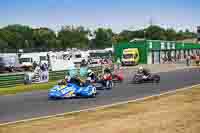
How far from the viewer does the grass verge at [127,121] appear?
9.88m

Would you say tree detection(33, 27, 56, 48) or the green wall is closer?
the green wall

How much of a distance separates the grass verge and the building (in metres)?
51.9

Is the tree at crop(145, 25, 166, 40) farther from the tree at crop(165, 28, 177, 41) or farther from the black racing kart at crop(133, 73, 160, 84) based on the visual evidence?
the black racing kart at crop(133, 73, 160, 84)

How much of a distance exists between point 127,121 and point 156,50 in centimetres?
6018

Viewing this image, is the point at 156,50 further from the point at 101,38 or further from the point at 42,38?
the point at 101,38

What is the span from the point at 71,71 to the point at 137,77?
695 cm

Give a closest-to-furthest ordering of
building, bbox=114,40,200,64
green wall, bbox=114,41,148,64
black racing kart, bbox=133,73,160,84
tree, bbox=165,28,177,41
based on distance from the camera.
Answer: black racing kart, bbox=133,73,160,84 → green wall, bbox=114,41,148,64 → building, bbox=114,40,200,64 → tree, bbox=165,28,177,41

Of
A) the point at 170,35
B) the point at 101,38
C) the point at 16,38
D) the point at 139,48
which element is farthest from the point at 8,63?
the point at 170,35

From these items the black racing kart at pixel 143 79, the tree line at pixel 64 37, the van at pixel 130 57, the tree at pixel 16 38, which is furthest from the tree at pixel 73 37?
the black racing kart at pixel 143 79

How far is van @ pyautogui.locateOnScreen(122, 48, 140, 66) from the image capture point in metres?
61.4

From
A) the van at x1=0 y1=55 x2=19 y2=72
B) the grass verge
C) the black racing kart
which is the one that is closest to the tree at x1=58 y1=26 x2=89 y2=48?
the van at x1=0 y1=55 x2=19 y2=72

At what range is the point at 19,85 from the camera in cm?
2783

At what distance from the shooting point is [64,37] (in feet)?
415

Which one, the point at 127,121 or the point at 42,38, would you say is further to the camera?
the point at 42,38
